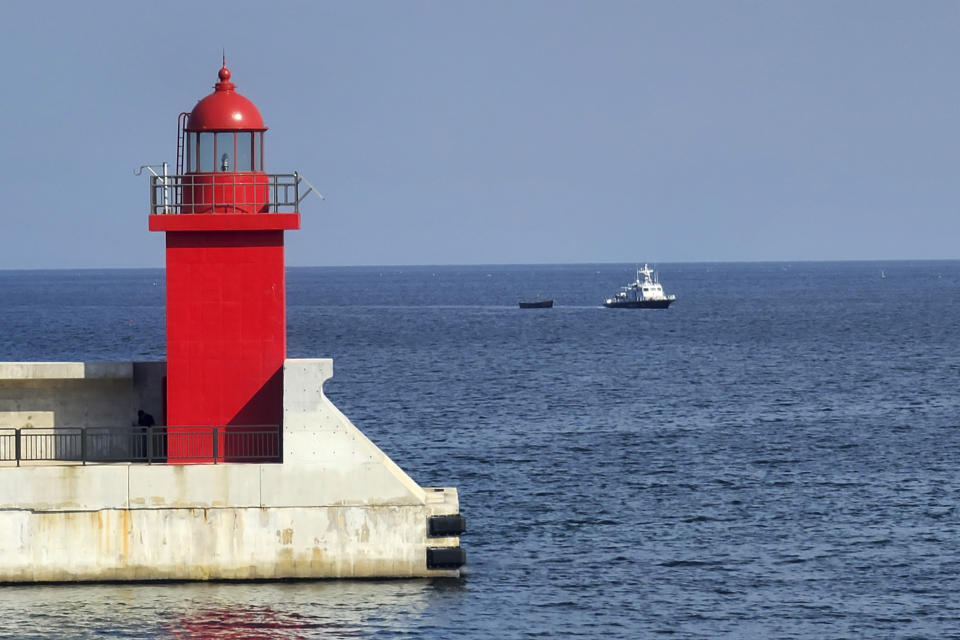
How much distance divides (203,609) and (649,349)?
3057 inches

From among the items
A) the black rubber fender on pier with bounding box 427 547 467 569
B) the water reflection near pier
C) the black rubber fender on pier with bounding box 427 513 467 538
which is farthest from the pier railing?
the black rubber fender on pier with bounding box 427 547 467 569

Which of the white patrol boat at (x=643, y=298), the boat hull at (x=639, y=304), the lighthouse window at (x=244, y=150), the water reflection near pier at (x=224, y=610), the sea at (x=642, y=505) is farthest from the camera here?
the white patrol boat at (x=643, y=298)

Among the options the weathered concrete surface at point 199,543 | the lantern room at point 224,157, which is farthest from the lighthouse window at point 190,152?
the weathered concrete surface at point 199,543

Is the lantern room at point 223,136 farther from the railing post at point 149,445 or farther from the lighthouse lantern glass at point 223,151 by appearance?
the railing post at point 149,445

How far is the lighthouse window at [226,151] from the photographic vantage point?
2811cm

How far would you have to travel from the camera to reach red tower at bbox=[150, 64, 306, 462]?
90.3 ft

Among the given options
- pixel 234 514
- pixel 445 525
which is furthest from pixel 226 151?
pixel 445 525

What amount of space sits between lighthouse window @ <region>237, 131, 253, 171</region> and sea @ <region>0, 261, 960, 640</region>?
756cm

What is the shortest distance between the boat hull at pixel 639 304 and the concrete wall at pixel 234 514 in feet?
432

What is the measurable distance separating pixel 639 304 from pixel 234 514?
13725cm

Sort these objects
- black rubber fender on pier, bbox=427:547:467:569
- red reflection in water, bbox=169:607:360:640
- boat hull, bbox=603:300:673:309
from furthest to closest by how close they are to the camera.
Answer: boat hull, bbox=603:300:673:309 → black rubber fender on pier, bbox=427:547:467:569 → red reflection in water, bbox=169:607:360:640

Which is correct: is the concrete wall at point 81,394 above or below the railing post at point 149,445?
above

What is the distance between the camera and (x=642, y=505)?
37.5 metres

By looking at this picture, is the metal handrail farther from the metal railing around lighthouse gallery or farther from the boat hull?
the boat hull
